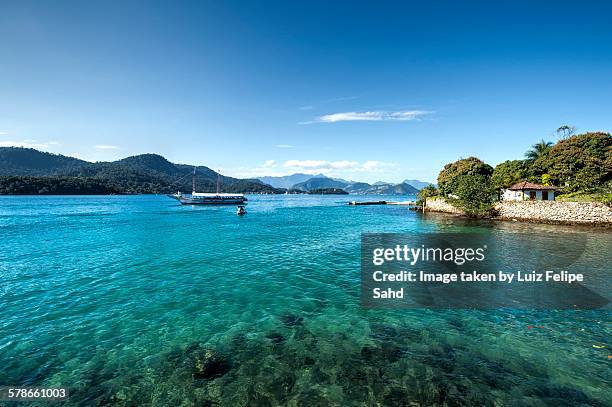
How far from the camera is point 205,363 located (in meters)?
9.14

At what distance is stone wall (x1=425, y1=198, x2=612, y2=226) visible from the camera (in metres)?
39.7

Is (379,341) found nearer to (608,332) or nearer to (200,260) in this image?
(608,332)

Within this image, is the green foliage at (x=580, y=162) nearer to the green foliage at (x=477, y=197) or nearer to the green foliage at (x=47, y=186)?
the green foliage at (x=477, y=197)

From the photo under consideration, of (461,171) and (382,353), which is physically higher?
(461,171)

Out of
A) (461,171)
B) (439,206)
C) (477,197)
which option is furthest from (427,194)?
(477,197)

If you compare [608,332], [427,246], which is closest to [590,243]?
[427,246]

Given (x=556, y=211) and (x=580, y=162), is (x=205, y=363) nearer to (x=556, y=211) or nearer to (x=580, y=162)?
(x=556, y=211)

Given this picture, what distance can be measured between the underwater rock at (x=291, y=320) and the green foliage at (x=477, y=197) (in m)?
54.0

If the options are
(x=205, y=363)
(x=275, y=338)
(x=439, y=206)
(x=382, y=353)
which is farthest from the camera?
(x=439, y=206)

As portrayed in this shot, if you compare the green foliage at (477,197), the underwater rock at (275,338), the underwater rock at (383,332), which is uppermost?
the green foliage at (477,197)

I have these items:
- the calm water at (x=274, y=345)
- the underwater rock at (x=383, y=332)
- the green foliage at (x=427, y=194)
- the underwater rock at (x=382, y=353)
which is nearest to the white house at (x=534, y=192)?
the green foliage at (x=427, y=194)

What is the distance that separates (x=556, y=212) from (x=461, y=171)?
36.3 m

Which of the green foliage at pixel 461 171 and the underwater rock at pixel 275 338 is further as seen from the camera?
the green foliage at pixel 461 171

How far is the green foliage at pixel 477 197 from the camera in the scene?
53.6m
